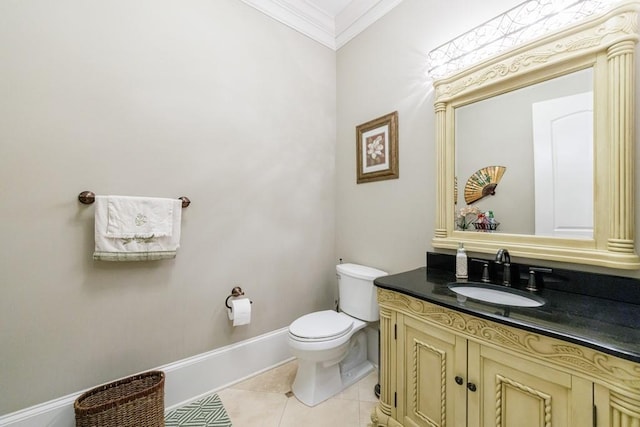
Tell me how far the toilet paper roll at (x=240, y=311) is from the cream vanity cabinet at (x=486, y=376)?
89 cm

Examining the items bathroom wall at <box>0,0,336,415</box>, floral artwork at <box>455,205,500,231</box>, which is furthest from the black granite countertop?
bathroom wall at <box>0,0,336,415</box>

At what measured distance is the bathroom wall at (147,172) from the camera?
122 centimetres

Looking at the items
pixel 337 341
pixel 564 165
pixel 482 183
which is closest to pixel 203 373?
pixel 337 341

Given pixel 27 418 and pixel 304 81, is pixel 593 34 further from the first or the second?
pixel 27 418

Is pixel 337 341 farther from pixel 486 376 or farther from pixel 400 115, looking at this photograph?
pixel 400 115

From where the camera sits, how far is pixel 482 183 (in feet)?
4.73

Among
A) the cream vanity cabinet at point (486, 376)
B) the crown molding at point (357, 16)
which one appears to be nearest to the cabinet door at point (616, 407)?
the cream vanity cabinet at point (486, 376)

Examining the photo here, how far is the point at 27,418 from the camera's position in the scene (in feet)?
4.00

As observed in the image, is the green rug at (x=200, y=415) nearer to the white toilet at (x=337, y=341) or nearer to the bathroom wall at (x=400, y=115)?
the white toilet at (x=337, y=341)

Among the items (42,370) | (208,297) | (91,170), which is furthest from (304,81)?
(42,370)

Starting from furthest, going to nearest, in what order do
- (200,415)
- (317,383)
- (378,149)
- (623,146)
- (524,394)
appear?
(378,149), (317,383), (200,415), (623,146), (524,394)

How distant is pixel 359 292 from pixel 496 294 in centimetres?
83

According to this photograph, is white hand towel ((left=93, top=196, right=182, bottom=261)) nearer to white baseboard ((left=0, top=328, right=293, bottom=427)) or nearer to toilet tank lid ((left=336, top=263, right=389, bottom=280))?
white baseboard ((left=0, top=328, right=293, bottom=427))

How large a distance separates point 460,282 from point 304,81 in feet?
6.15
